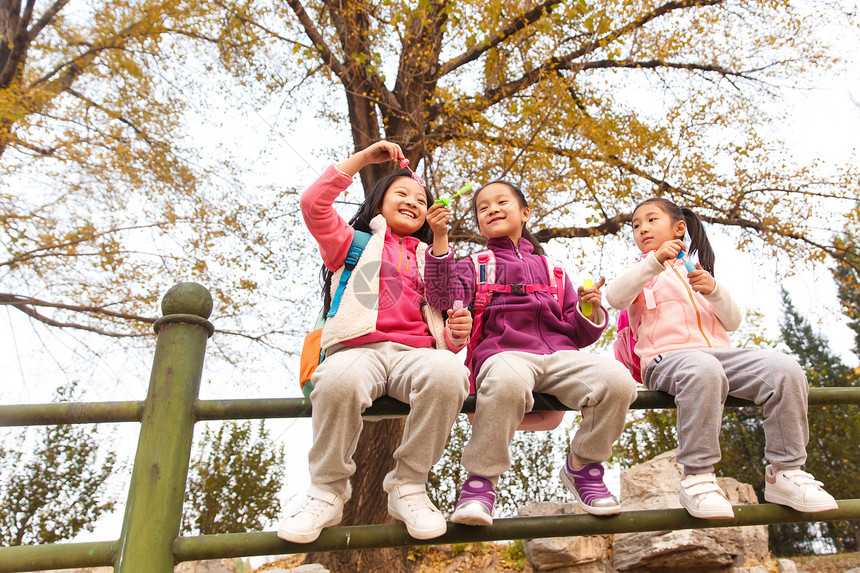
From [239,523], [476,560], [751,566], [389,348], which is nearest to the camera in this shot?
[389,348]

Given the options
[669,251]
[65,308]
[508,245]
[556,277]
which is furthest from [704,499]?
[65,308]

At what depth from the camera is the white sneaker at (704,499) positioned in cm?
151

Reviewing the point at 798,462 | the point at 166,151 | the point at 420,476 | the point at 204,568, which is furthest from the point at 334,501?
the point at 166,151

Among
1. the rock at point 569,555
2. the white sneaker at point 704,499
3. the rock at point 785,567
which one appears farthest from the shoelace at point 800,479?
the rock at point 785,567

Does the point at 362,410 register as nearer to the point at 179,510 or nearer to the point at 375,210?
the point at 179,510

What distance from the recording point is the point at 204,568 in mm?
5980

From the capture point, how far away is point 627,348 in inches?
92.0

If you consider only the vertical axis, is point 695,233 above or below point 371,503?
above

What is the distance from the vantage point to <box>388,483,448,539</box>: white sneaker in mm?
1407

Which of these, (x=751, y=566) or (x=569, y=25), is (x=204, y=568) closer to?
(x=751, y=566)

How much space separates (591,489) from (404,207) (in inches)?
50.8

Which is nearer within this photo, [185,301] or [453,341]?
[185,301]

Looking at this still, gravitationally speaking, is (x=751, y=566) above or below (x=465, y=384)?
below

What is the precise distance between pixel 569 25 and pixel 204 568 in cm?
670
